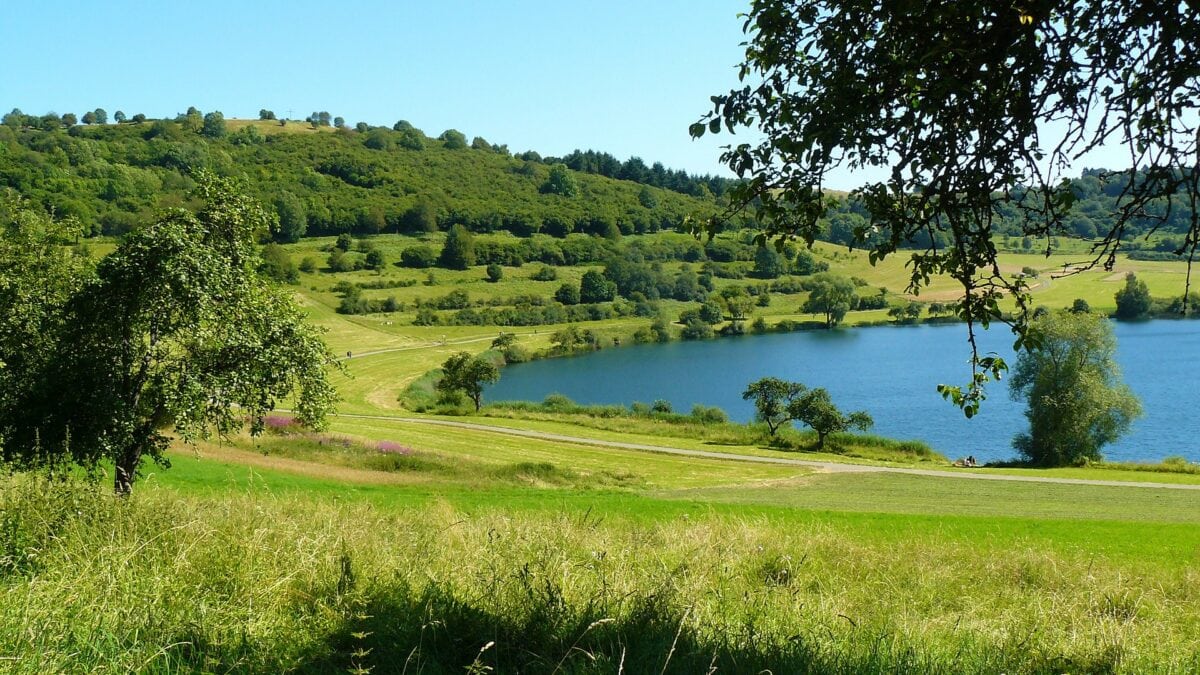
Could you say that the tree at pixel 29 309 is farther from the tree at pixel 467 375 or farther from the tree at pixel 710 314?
the tree at pixel 710 314

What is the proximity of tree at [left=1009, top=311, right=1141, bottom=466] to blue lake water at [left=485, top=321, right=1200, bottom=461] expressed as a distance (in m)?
3.61

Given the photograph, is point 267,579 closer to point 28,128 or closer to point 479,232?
point 479,232

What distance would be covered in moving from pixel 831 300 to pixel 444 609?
131 metres

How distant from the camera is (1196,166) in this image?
4398 mm

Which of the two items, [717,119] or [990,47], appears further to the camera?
[717,119]

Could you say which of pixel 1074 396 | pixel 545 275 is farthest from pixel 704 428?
pixel 545 275

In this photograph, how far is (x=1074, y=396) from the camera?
51656mm

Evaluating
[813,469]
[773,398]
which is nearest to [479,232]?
[773,398]

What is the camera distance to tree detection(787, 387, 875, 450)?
54.8m

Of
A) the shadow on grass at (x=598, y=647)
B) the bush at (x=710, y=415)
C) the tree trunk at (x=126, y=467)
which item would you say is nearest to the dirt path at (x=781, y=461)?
the bush at (x=710, y=415)

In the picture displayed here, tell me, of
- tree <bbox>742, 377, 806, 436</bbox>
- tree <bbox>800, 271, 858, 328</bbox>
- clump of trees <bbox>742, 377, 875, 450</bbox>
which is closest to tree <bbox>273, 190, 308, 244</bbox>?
tree <bbox>800, 271, 858, 328</bbox>

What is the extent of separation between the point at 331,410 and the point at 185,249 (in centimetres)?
464

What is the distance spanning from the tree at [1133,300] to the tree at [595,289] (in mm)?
73799

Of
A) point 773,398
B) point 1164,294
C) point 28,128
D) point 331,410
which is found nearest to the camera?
point 331,410
